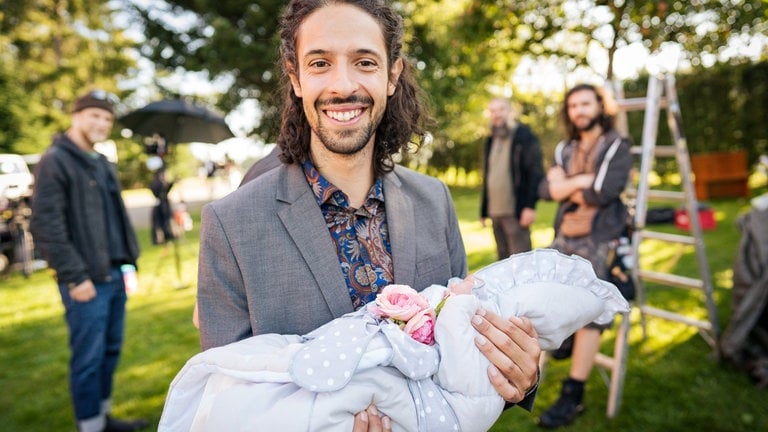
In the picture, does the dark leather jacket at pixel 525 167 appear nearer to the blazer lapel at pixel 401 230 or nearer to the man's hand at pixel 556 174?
the man's hand at pixel 556 174

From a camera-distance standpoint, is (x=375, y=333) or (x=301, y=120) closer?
(x=375, y=333)

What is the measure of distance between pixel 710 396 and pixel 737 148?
12861 millimetres

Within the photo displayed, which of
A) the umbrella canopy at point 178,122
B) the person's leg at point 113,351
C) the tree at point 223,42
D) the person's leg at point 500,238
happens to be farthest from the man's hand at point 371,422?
the tree at point 223,42

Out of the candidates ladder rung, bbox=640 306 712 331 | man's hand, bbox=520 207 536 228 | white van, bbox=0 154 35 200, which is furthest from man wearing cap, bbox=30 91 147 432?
white van, bbox=0 154 35 200

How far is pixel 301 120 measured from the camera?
1744 mm

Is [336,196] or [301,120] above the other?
[301,120]

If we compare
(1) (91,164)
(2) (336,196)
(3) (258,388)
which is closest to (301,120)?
(2) (336,196)

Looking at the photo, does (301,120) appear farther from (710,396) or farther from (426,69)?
(426,69)

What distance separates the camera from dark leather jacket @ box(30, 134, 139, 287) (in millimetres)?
3172

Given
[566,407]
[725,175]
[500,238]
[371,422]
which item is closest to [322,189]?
[371,422]

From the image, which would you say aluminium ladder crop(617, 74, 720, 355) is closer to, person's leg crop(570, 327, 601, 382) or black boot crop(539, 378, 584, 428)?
person's leg crop(570, 327, 601, 382)

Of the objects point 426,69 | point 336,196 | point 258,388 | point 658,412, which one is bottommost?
point 658,412

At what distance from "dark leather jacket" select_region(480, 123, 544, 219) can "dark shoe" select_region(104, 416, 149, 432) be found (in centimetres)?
435

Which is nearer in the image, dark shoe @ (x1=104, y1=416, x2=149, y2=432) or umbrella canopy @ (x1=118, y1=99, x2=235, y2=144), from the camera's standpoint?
dark shoe @ (x1=104, y1=416, x2=149, y2=432)
